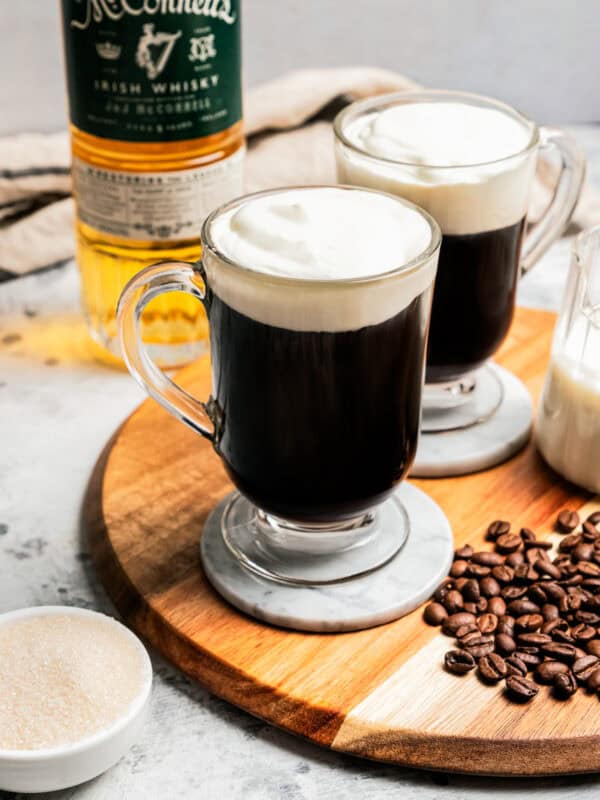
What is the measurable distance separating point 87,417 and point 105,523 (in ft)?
0.83

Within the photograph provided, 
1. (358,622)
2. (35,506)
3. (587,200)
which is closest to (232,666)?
(358,622)

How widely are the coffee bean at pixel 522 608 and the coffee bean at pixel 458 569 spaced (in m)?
0.06

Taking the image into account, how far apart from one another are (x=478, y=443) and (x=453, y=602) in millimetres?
255

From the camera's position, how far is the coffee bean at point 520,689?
0.88 meters

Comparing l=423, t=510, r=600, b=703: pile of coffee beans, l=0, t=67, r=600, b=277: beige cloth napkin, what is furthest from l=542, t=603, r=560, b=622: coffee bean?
l=0, t=67, r=600, b=277: beige cloth napkin

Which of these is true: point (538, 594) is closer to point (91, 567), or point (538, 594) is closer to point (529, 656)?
point (529, 656)

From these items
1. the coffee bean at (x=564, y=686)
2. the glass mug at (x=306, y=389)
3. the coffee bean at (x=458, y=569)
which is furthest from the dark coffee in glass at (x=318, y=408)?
the coffee bean at (x=564, y=686)

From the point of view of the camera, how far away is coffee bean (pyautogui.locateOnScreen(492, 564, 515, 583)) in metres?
1.00

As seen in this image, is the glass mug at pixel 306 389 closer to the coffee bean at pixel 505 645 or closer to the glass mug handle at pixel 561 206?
the coffee bean at pixel 505 645

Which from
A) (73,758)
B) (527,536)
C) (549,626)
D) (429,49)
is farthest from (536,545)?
(429,49)

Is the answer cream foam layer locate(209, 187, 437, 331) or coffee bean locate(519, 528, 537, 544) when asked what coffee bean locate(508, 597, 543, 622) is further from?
cream foam layer locate(209, 187, 437, 331)

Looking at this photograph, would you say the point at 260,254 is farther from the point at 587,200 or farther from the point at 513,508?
the point at 587,200

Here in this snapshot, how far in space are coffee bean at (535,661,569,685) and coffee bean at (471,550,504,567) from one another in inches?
5.0

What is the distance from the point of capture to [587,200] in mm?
1761
